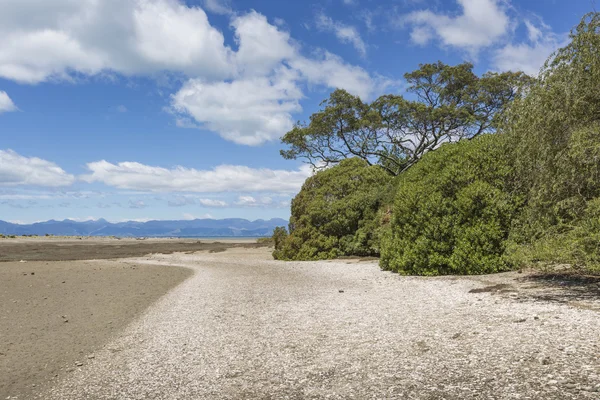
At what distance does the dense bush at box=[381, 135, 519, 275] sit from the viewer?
54.2ft

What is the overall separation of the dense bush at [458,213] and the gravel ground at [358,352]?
3.97 m

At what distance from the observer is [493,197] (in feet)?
54.0

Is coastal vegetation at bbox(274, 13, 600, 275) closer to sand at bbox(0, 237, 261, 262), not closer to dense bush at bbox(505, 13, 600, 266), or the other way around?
dense bush at bbox(505, 13, 600, 266)

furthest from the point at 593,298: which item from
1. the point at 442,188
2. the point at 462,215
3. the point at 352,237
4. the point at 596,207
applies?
the point at 352,237

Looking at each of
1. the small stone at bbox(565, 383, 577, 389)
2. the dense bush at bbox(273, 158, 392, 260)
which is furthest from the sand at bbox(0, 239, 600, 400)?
the dense bush at bbox(273, 158, 392, 260)

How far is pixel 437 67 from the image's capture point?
4159cm

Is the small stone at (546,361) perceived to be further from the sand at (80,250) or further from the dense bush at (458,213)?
the sand at (80,250)

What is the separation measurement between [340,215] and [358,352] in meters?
22.2

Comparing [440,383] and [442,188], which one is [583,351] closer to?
[440,383]

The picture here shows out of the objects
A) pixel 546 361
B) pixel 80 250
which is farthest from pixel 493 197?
pixel 80 250

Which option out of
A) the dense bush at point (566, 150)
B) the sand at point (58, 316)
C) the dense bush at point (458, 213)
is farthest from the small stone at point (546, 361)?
the dense bush at point (458, 213)

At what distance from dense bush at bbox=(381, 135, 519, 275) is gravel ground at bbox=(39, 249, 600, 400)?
156 inches

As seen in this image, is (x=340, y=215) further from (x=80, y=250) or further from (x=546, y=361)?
(x=80, y=250)

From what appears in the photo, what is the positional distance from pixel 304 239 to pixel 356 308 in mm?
19773
